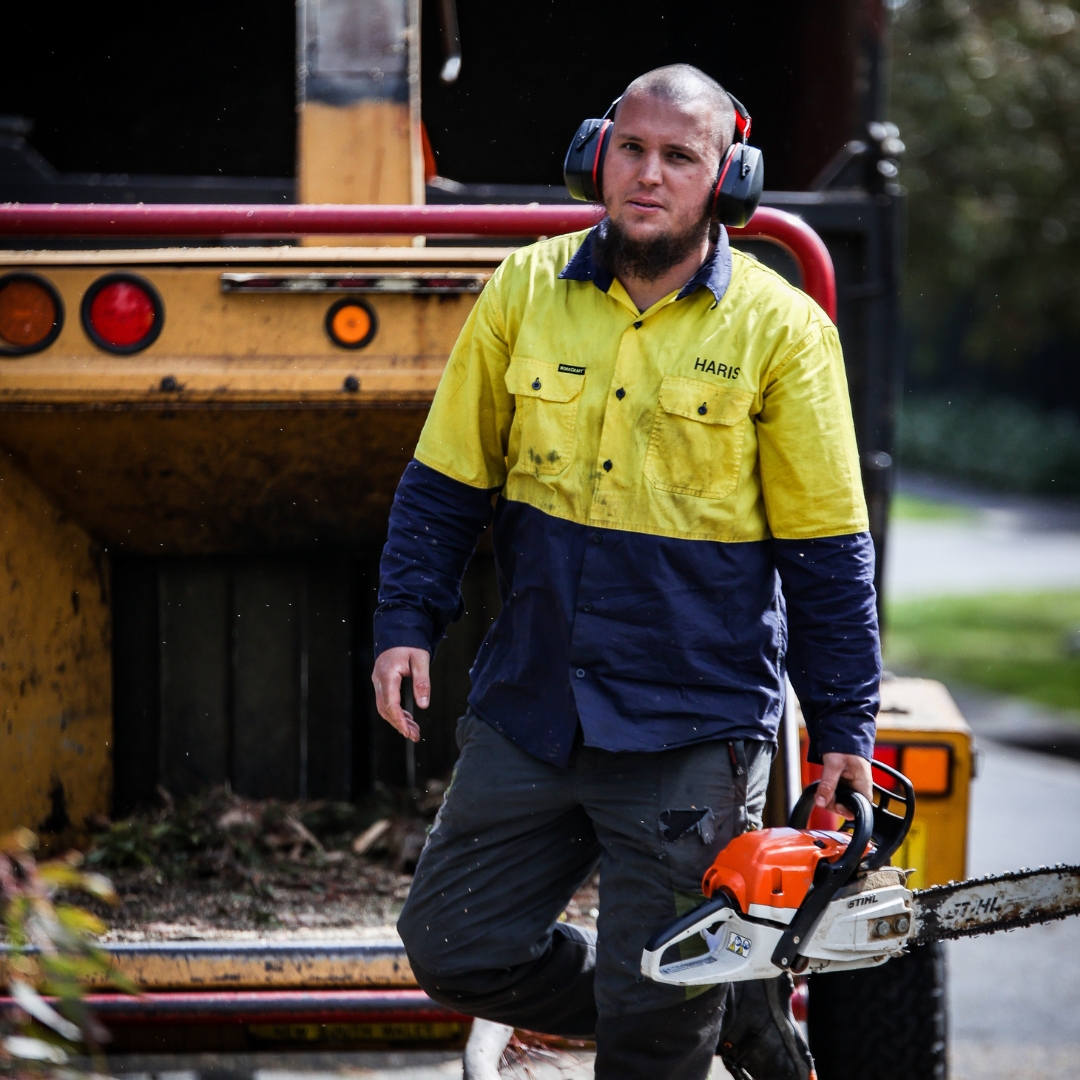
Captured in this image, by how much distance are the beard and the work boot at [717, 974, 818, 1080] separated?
46.5 inches

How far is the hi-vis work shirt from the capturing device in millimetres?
2211

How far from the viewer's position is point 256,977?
8.81 ft

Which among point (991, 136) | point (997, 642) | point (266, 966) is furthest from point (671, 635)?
point (991, 136)

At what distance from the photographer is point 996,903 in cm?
242

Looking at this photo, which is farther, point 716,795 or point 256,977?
point 256,977

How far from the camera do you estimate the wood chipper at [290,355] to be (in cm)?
261

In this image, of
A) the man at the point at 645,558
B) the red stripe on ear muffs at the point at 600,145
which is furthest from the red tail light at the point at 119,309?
the red stripe on ear muffs at the point at 600,145

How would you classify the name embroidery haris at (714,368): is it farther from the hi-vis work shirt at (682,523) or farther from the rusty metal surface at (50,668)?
the rusty metal surface at (50,668)

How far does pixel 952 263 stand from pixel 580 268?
40.6 feet

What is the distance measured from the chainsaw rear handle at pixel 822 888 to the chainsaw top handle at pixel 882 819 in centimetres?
6

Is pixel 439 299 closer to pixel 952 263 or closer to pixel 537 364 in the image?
pixel 537 364

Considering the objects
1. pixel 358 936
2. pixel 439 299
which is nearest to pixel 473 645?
pixel 358 936

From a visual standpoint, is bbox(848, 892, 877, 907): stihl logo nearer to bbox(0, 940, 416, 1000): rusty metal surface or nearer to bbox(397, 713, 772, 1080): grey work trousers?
bbox(397, 713, 772, 1080): grey work trousers

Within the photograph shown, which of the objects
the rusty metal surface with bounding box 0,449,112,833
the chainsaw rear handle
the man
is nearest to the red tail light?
the rusty metal surface with bounding box 0,449,112,833
